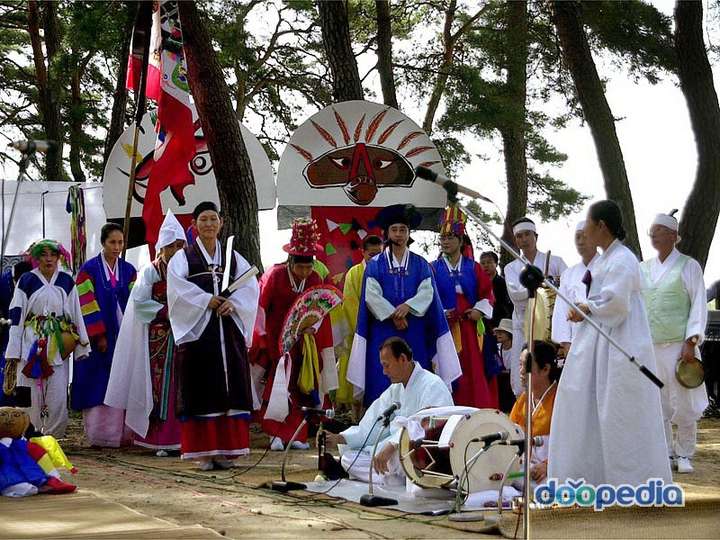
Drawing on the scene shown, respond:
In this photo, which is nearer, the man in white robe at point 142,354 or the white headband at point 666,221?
the white headband at point 666,221

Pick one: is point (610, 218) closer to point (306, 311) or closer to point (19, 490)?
point (306, 311)

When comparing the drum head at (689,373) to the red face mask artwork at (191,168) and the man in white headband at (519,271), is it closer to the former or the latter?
the man in white headband at (519,271)

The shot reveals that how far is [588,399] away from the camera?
5.49 metres

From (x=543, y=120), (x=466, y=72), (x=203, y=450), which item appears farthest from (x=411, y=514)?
(x=543, y=120)

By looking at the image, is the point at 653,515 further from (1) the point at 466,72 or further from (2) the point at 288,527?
(1) the point at 466,72

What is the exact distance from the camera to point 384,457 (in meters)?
5.65

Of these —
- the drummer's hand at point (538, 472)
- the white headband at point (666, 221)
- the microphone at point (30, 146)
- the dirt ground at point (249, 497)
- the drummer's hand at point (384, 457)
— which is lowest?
the dirt ground at point (249, 497)

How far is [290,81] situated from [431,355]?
939 cm

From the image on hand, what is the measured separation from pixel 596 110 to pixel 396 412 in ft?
17.0

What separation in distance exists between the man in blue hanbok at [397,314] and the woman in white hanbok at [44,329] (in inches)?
87.1

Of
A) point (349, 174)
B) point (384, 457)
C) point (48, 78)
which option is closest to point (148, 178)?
point (349, 174)

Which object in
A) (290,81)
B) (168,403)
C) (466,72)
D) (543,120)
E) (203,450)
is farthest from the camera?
(290,81)

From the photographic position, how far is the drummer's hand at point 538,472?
221 inches

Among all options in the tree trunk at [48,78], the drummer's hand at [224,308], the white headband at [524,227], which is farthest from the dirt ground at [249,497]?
the tree trunk at [48,78]
